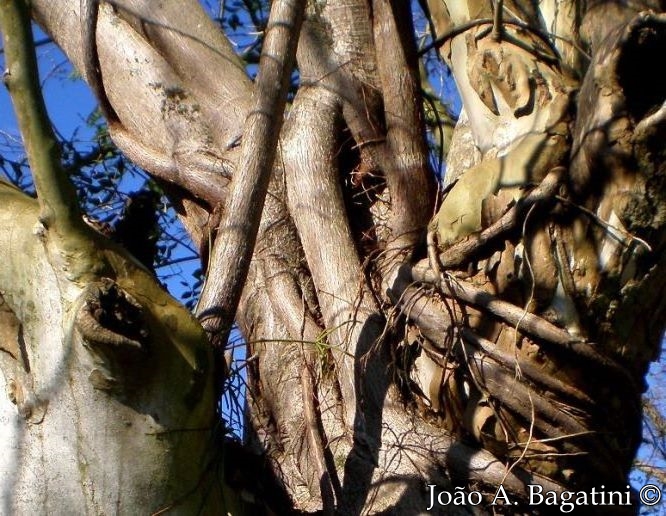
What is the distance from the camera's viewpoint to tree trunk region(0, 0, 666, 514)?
1604mm

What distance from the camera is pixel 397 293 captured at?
232cm

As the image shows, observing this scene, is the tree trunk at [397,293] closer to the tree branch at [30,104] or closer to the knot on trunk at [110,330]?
the knot on trunk at [110,330]

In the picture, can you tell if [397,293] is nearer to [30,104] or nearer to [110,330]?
[110,330]

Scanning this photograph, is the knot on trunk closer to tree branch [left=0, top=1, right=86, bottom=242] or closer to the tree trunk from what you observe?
the tree trunk

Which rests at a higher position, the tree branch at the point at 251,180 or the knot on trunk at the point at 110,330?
the tree branch at the point at 251,180

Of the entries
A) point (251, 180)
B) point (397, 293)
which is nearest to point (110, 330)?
point (251, 180)

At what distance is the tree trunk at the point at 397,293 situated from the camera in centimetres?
160

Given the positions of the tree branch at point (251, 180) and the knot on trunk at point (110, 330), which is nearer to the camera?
the knot on trunk at point (110, 330)

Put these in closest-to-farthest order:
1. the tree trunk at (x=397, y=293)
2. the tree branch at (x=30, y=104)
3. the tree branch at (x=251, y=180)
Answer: the tree branch at (x=30, y=104) < the tree trunk at (x=397, y=293) < the tree branch at (x=251, y=180)

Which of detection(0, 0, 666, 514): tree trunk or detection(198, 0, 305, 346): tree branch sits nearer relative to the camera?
detection(0, 0, 666, 514): tree trunk

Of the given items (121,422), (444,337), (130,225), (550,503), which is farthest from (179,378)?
(130,225)

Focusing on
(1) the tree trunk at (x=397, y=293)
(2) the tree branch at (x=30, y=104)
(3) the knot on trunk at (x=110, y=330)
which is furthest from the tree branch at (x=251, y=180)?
(2) the tree branch at (x=30, y=104)

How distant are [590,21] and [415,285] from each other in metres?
0.74

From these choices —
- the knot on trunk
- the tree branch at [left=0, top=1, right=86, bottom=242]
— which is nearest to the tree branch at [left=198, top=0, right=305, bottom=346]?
the knot on trunk
